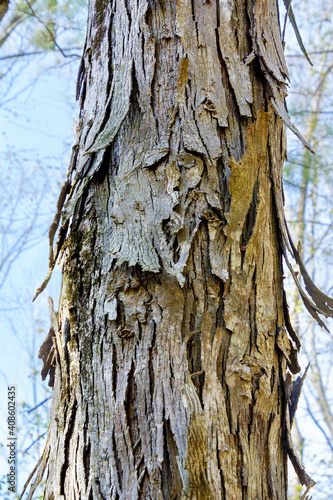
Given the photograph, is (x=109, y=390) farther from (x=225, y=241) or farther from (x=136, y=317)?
(x=225, y=241)

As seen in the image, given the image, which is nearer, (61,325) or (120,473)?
(120,473)

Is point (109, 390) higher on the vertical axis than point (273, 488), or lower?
higher

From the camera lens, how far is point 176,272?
3.07 feet

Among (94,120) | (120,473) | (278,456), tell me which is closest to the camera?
(120,473)

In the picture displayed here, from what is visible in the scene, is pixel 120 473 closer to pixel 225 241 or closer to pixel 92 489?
pixel 92 489

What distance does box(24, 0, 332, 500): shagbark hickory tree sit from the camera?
88 centimetres

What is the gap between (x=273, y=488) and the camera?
0.92 metres

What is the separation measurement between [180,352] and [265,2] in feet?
3.27

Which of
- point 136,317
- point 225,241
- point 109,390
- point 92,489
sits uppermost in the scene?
point 225,241

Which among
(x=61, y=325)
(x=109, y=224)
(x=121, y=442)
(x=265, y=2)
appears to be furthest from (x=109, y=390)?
(x=265, y=2)

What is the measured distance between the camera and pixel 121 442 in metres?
0.87

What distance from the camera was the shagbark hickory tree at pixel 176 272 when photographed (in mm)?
876

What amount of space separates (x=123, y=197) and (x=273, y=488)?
70 cm

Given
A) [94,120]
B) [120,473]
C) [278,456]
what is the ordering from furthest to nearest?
[94,120] → [278,456] → [120,473]
